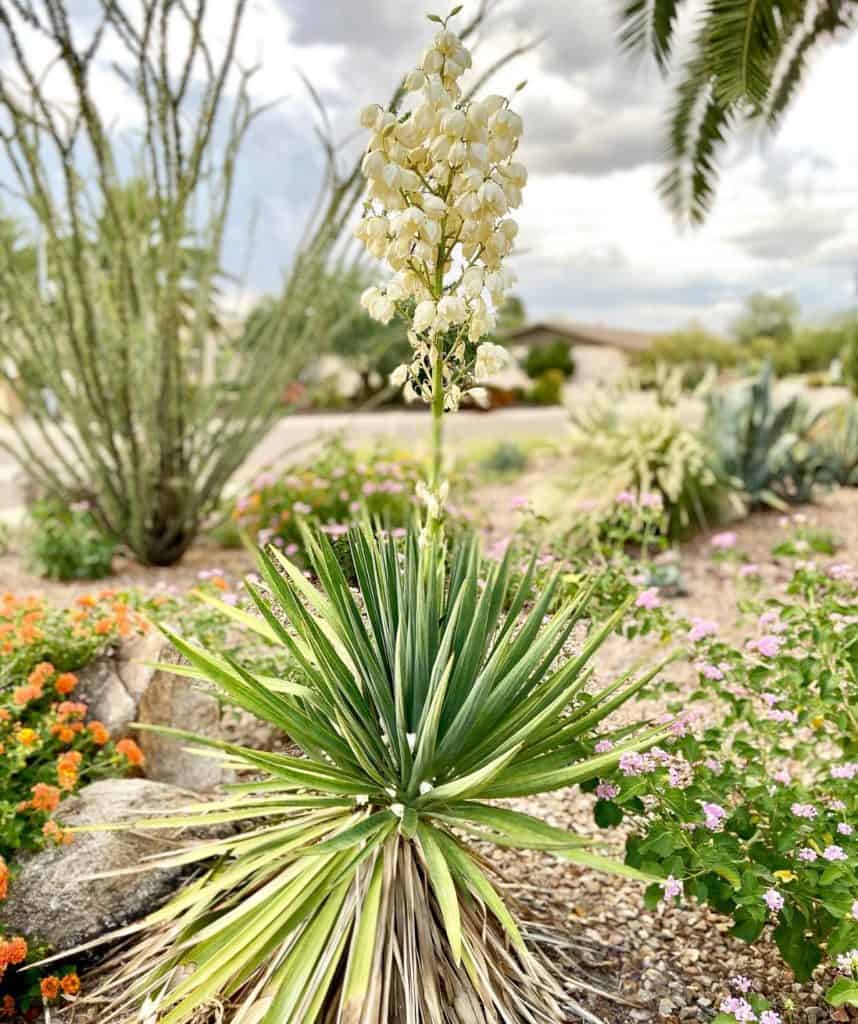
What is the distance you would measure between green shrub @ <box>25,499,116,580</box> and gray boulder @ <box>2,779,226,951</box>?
4729 millimetres

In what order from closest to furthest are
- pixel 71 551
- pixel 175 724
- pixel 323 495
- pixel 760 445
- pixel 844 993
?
pixel 844 993
pixel 175 724
pixel 71 551
pixel 323 495
pixel 760 445

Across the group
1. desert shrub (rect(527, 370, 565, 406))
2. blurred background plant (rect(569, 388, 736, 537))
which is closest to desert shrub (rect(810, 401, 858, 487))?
blurred background plant (rect(569, 388, 736, 537))

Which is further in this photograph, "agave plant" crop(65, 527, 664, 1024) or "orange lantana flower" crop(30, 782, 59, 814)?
"orange lantana flower" crop(30, 782, 59, 814)

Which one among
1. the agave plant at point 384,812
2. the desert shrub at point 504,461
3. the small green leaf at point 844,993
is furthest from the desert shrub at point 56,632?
the desert shrub at point 504,461

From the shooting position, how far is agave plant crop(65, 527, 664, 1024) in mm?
2111

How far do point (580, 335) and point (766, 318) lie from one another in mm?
12757

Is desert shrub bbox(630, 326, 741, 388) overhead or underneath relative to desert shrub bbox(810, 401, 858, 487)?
underneath

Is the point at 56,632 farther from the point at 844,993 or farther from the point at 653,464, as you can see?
the point at 653,464

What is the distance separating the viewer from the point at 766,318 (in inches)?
2143

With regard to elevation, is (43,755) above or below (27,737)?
below

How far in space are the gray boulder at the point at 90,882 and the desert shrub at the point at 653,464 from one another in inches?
210

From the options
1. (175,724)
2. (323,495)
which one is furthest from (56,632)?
(323,495)

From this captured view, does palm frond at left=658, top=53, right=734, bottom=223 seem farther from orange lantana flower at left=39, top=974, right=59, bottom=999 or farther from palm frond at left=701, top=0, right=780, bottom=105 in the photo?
orange lantana flower at left=39, top=974, right=59, bottom=999

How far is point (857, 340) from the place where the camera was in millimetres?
27016
